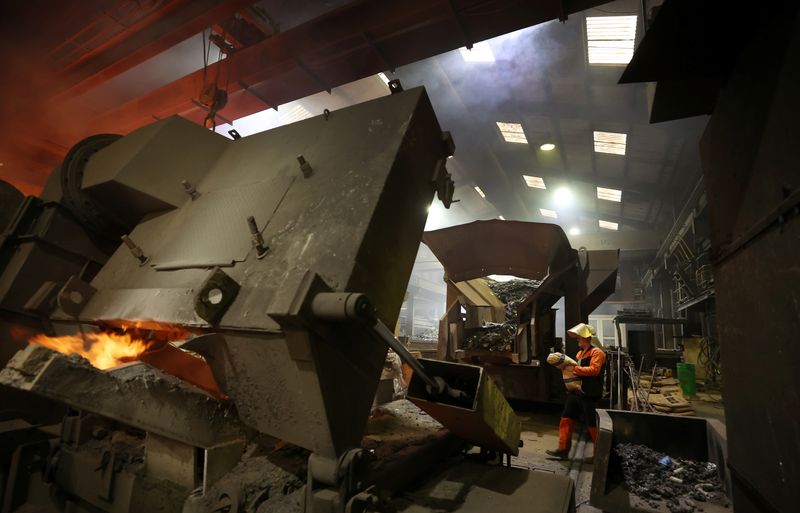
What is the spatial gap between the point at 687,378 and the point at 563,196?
291 inches

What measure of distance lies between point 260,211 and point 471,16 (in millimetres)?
2876

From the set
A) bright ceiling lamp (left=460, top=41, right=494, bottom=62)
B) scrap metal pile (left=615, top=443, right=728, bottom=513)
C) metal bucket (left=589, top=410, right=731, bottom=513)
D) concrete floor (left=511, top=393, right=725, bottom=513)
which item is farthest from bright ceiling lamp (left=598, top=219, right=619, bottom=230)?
scrap metal pile (left=615, top=443, right=728, bottom=513)

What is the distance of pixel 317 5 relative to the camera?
5.37m

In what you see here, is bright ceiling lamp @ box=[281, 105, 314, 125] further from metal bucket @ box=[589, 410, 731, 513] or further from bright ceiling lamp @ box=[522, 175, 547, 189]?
bright ceiling lamp @ box=[522, 175, 547, 189]

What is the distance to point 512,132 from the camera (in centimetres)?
976

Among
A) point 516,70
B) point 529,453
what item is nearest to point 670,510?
point 529,453

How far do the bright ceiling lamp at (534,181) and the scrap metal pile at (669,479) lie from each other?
1009cm

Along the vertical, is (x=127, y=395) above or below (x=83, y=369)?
below

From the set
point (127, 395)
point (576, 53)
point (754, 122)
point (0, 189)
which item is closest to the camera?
A: point (754, 122)

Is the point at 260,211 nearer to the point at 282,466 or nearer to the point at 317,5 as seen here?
the point at 282,466

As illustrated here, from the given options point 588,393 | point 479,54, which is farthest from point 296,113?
point 588,393

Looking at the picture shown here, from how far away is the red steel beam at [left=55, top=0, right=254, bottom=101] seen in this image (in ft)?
14.1

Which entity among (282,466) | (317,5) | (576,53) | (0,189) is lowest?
(282,466)

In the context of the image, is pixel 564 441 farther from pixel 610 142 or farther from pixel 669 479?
pixel 610 142
